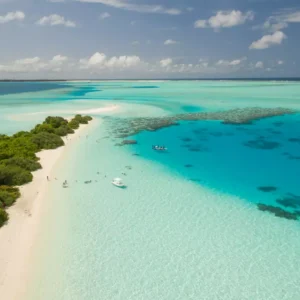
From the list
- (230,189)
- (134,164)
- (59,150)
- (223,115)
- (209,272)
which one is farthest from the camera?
(223,115)

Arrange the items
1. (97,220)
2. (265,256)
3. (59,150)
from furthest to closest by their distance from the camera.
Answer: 1. (59,150)
2. (97,220)
3. (265,256)

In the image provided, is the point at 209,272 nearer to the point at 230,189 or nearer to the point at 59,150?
the point at 230,189

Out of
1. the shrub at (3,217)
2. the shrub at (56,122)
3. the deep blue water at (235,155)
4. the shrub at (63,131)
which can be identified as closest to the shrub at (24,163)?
the shrub at (3,217)

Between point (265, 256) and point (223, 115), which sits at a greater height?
point (223, 115)

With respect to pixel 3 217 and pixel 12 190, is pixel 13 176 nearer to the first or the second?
pixel 12 190

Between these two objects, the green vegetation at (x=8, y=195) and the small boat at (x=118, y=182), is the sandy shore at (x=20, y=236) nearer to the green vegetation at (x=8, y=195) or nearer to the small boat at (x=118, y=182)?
the green vegetation at (x=8, y=195)

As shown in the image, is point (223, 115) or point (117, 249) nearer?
point (117, 249)

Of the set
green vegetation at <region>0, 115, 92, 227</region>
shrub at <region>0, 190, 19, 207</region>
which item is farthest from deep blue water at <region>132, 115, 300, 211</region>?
shrub at <region>0, 190, 19, 207</region>

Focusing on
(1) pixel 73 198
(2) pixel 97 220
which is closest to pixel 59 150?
(1) pixel 73 198
